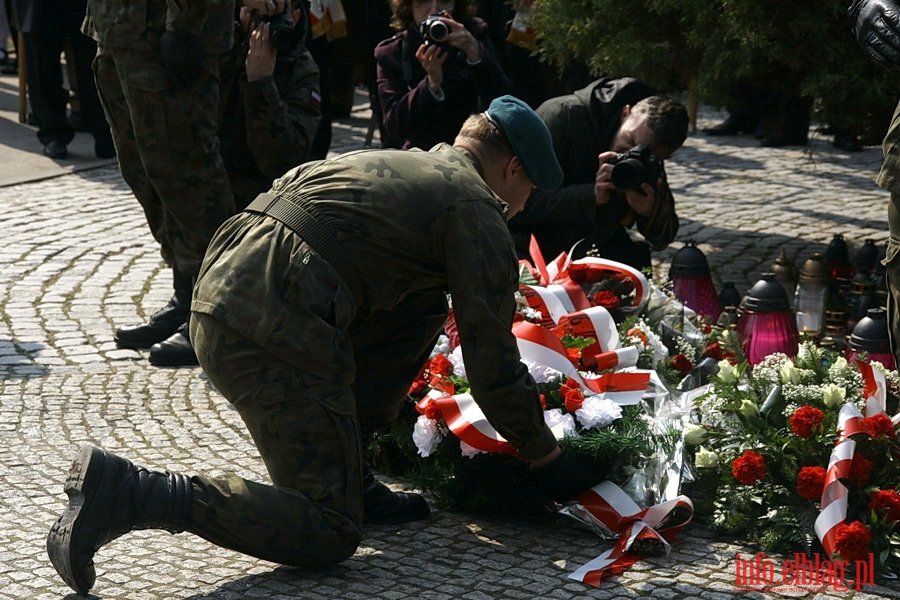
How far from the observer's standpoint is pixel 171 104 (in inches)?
222

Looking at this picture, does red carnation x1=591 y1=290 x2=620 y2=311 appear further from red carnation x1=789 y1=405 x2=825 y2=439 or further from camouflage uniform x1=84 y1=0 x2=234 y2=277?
camouflage uniform x1=84 y1=0 x2=234 y2=277

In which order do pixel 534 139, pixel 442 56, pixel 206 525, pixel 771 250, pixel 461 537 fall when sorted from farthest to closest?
pixel 771 250 → pixel 442 56 → pixel 461 537 → pixel 534 139 → pixel 206 525

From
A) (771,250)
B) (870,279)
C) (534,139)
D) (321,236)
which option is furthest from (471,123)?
(771,250)

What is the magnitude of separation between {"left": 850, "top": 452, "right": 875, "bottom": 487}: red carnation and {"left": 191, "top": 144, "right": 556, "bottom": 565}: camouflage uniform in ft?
3.35

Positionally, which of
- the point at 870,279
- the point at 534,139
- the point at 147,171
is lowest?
the point at 870,279

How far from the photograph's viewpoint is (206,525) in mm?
3691

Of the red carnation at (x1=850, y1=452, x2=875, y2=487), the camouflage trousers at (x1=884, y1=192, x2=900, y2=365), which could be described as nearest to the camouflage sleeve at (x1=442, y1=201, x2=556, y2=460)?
the red carnation at (x1=850, y1=452, x2=875, y2=487)

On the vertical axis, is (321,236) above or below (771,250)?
above

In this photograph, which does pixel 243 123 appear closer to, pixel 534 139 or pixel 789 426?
pixel 534 139

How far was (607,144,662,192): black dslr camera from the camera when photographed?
5754 mm

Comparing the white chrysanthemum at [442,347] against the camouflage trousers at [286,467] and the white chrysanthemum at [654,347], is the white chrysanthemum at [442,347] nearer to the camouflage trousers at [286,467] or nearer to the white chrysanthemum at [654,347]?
the white chrysanthemum at [654,347]

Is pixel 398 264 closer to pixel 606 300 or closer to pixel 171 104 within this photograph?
pixel 606 300

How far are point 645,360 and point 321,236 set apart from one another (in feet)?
5.65

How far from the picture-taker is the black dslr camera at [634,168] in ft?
18.9
